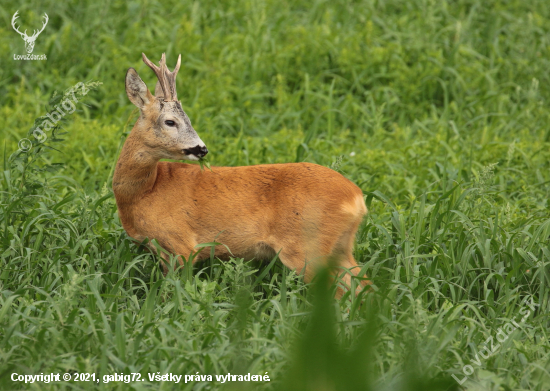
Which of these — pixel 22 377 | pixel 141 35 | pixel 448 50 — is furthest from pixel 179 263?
pixel 448 50

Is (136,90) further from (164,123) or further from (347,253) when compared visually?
(347,253)

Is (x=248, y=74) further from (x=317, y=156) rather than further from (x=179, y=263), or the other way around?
(x=179, y=263)

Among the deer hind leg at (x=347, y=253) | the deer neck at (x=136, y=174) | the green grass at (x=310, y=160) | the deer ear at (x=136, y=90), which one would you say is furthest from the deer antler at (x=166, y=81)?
the deer hind leg at (x=347, y=253)

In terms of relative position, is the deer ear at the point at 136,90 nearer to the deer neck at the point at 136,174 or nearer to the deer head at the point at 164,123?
the deer head at the point at 164,123

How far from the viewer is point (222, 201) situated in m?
3.86

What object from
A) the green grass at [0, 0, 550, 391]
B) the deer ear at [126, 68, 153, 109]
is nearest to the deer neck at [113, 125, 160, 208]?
the deer ear at [126, 68, 153, 109]

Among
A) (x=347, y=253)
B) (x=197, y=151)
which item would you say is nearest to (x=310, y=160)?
(x=347, y=253)

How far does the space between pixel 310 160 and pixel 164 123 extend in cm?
190

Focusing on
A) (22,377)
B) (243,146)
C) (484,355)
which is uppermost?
(22,377)

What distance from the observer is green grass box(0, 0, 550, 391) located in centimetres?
272

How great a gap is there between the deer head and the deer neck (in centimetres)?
3

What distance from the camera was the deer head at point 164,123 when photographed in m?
3.75

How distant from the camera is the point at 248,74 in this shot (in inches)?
282

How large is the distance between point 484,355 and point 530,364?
0.23 m
